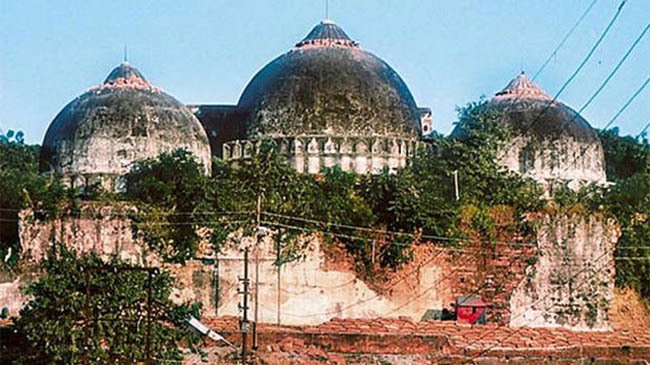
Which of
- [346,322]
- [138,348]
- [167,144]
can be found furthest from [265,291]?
[138,348]

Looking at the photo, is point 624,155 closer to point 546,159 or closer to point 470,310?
point 546,159

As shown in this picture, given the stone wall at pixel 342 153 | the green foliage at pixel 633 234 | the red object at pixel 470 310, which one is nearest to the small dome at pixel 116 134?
the stone wall at pixel 342 153

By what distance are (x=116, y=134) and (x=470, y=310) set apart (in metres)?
8.44

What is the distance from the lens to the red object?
95.1 feet

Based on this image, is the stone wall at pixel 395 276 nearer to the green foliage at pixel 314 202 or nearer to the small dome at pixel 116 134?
the green foliage at pixel 314 202

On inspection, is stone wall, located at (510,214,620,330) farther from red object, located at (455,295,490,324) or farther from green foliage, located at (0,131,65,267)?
green foliage, located at (0,131,65,267)

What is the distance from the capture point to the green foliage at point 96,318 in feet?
72.3

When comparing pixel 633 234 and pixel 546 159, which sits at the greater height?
pixel 546 159

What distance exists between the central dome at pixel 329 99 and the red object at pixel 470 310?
4479mm

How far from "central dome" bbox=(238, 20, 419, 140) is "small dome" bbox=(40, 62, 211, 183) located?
171 centimetres

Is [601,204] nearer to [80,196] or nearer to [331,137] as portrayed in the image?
[331,137]

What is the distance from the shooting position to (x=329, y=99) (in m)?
31.6

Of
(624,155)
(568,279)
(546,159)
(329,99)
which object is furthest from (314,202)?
(624,155)

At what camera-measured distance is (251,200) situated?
28938mm
